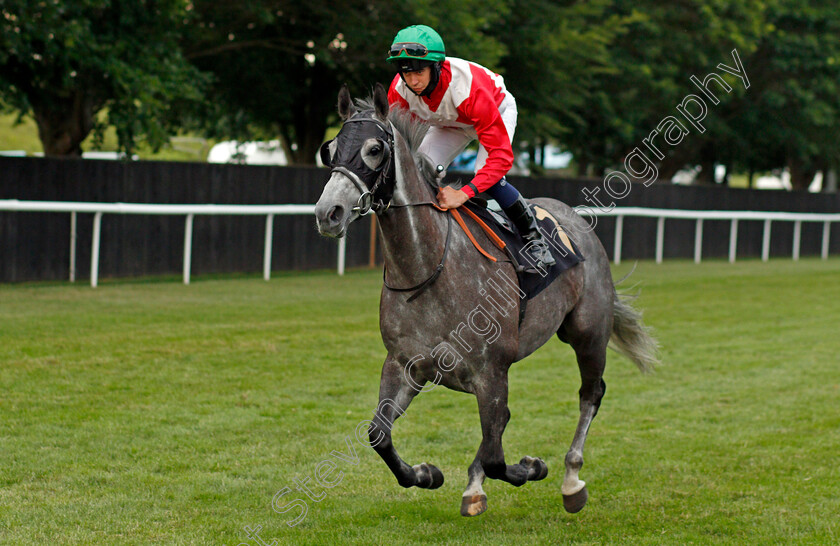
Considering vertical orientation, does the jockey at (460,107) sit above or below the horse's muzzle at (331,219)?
above

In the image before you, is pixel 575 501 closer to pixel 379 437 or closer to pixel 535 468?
pixel 535 468

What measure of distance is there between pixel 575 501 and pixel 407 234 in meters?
1.50

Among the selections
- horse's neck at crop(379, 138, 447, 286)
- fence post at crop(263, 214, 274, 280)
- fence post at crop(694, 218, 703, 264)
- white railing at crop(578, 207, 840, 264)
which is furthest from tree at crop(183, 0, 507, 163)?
horse's neck at crop(379, 138, 447, 286)

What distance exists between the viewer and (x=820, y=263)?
66.9 ft

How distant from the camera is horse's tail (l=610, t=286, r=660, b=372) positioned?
550 cm

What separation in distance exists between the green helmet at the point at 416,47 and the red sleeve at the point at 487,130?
0.26m

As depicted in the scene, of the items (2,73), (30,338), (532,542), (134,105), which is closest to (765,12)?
(134,105)

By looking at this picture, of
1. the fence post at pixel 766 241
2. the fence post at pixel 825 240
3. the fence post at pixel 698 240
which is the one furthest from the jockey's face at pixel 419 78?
the fence post at pixel 825 240

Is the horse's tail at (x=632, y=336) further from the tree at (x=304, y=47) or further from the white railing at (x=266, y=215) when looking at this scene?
the tree at (x=304, y=47)

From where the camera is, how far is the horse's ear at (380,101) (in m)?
3.63

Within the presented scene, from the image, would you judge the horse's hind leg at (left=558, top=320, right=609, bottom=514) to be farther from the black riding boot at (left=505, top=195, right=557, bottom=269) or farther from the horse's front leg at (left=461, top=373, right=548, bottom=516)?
the horse's front leg at (left=461, top=373, right=548, bottom=516)

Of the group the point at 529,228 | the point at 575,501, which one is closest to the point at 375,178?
the point at 529,228

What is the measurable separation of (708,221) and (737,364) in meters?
12.9

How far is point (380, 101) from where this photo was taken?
3656 millimetres
